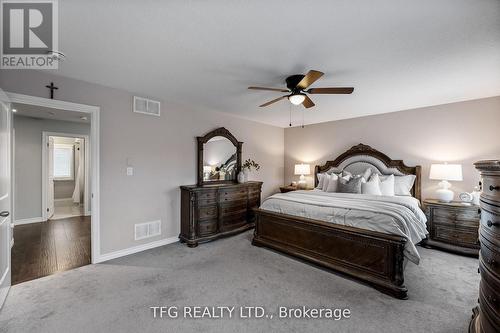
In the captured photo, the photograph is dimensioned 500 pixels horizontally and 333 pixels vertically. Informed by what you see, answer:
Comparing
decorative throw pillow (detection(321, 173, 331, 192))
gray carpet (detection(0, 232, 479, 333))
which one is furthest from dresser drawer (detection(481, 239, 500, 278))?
decorative throw pillow (detection(321, 173, 331, 192))

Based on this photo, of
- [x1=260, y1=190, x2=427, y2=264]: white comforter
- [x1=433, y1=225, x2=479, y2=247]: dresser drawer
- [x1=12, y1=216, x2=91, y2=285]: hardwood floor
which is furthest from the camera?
[x1=433, y1=225, x2=479, y2=247]: dresser drawer

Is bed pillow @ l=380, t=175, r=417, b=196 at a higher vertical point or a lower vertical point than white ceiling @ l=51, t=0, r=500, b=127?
lower

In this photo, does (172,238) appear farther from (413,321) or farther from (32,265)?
(413,321)

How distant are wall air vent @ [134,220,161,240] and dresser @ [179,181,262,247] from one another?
17.2 inches

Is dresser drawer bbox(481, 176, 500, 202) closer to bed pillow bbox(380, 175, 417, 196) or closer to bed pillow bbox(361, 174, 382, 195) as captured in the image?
bed pillow bbox(361, 174, 382, 195)

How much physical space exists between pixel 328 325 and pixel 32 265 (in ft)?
12.5

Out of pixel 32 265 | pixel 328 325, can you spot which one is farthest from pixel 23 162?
pixel 328 325

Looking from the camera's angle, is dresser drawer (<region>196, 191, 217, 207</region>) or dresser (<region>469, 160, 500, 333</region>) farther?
dresser drawer (<region>196, 191, 217, 207</region>)

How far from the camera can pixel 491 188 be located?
1342 millimetres

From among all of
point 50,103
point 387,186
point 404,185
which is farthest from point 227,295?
point 404,185

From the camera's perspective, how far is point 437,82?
2.94 m

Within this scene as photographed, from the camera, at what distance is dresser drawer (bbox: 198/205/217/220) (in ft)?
12.5

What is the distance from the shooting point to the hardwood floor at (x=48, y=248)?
2830 millimetres

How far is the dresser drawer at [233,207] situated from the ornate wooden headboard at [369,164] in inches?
88.8
